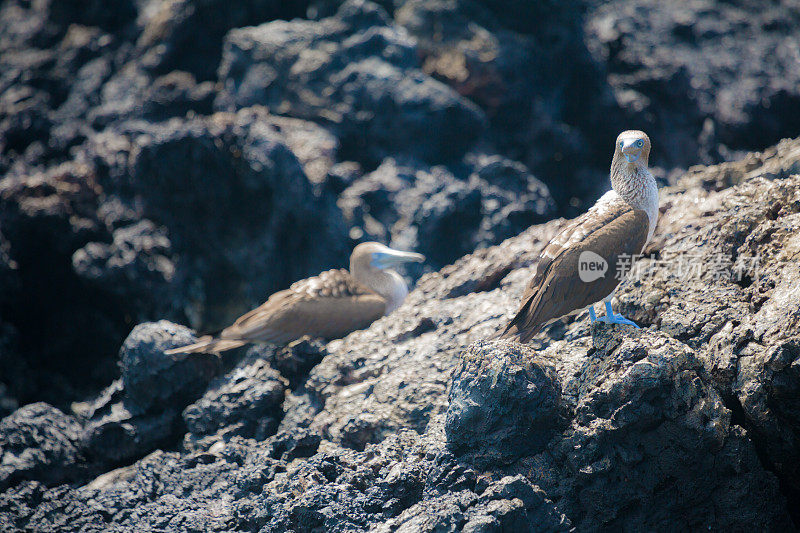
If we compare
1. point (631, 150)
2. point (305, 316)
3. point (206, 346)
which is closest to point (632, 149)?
point (631, 150)

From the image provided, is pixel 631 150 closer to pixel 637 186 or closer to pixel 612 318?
pixel 637 186

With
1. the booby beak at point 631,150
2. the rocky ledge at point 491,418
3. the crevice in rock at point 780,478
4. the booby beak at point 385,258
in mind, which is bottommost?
the crevice in rock at point 780,478

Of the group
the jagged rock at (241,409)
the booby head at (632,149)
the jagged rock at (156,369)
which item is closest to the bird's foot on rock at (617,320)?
the booby head at (632,149)

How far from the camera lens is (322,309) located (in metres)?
8.01

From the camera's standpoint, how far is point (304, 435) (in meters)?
6.03

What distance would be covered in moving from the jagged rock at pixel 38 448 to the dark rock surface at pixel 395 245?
0.10 feet

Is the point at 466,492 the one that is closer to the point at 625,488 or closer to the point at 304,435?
the point at 625,488

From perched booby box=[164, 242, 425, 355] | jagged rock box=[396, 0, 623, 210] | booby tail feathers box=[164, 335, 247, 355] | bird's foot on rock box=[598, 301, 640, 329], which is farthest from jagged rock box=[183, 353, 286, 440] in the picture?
jagged rock box=[396, 0, 623, 210]

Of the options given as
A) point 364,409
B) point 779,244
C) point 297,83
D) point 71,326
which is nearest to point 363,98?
point 297,83

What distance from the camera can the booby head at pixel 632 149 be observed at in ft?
17.9

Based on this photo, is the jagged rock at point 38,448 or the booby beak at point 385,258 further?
the booby beak at point 385,258

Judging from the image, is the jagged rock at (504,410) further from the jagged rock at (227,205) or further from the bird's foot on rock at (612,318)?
the jagged rock at (227,205)

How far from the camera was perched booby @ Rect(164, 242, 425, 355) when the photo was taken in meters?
7.80

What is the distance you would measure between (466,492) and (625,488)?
41.6 inches
